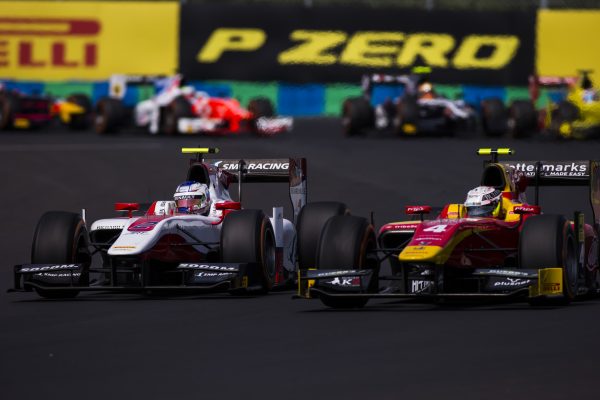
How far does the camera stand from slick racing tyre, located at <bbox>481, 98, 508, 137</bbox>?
3672cm

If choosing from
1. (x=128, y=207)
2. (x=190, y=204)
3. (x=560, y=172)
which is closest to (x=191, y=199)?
(x=190, y=204)

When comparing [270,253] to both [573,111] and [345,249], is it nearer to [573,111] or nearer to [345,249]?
[345,249]

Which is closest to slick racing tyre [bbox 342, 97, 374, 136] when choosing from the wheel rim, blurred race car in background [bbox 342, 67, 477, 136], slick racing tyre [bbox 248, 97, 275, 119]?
blurred race car in background [bbox 342, 67, 477, 136]

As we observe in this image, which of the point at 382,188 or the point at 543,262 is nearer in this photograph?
the point at 543,262

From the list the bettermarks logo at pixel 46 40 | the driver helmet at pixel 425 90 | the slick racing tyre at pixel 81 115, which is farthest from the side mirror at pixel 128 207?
the bettermarks logo at pixel 46 40

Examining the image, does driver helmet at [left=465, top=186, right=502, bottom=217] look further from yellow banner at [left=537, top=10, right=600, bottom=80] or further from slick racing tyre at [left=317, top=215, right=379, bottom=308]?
yellow banner at [left=537, top=10, right=600, bottom=80]

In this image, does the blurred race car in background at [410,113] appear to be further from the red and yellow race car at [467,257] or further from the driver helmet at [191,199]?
the red and yellow race car at [467,257]

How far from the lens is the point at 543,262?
14352 mm

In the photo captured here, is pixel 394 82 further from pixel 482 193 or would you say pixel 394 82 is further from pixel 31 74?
pixel 482 193

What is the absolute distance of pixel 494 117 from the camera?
36.7 metres

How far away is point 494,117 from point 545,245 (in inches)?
889

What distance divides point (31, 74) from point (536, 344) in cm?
3038

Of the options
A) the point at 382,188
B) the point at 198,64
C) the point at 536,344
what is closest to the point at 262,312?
the point at 536,344

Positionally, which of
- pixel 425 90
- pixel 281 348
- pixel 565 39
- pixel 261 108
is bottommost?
pixel 281 348
